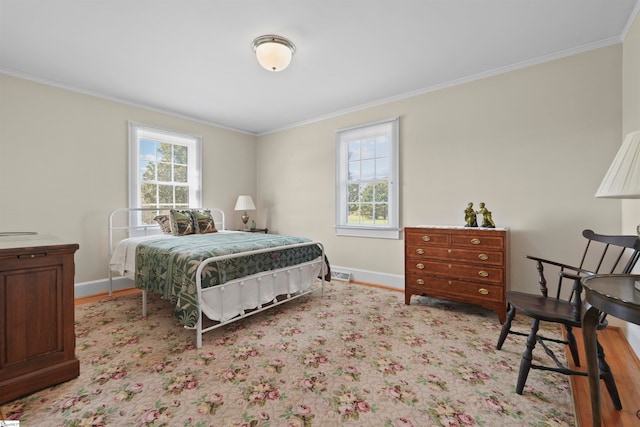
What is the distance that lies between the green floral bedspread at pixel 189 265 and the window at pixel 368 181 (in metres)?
1.36

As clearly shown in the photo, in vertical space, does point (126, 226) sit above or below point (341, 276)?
above

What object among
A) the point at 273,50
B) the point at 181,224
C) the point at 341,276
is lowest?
the point at 341,276

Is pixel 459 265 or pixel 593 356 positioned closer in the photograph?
pixel 593 356

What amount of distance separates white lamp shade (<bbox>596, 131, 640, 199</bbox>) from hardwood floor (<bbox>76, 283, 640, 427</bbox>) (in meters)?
1.15

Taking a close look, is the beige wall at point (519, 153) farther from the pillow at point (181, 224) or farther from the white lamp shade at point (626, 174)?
the pillow at point (181, 224)

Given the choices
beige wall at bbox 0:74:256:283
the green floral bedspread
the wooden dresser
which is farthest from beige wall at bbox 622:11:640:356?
beige wall at bbox 0:74:256:283

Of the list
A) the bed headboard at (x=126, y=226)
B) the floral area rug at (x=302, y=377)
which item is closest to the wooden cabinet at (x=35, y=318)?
the floral area rug at (x=302, y=377)

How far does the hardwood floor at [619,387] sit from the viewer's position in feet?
4.90

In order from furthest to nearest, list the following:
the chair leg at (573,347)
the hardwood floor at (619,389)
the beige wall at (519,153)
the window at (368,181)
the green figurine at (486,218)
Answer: the window at (368,181) < the green figurine at (486,218) < the beige wall at (519,153) < the chair leg at (573,347) < the hardwood floor at (619,389)

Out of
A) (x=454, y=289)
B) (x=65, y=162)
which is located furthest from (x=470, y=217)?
(x=65, y=162)

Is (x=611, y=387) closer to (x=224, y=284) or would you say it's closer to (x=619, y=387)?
(x=619, y=387)

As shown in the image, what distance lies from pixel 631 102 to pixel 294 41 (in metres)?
2.81

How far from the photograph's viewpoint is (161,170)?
173 inches

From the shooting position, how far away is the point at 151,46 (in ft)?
8.77
